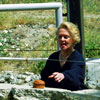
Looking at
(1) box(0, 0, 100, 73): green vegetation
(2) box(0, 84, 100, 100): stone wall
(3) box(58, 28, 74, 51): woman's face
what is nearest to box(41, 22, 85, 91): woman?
(3) box(58, 28, 74, 51): woman's face

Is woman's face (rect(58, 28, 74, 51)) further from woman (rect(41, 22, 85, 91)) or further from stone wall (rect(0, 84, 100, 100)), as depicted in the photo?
stone wall (rect(0, 84, 100, 100))

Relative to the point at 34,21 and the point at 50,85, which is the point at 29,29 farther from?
the point at 50,85

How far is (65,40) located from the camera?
416cm

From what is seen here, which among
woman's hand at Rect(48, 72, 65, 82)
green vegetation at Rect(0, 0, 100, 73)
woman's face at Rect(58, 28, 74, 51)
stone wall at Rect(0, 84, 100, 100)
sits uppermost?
woman's face at Rect(58, 28, 74, 51)

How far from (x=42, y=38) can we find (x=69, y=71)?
4.39 m

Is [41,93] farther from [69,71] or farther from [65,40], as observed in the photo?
[65,40]

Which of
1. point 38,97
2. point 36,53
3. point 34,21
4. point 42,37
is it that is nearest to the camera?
point 38,97

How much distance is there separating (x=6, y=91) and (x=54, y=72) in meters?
0.48

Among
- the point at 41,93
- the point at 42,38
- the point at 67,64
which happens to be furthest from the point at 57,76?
the point at 42,38

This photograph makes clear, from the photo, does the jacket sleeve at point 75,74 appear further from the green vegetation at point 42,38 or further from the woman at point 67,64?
the green vegetation at point 42,38

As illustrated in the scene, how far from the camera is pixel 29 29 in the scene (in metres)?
8.86

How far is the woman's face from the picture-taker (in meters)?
4.15

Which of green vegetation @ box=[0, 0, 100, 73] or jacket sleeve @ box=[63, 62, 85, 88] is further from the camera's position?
green vegetation @ box=[0, 0, 100, 73]

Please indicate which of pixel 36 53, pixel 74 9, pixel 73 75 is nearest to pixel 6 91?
pixel 73 75
